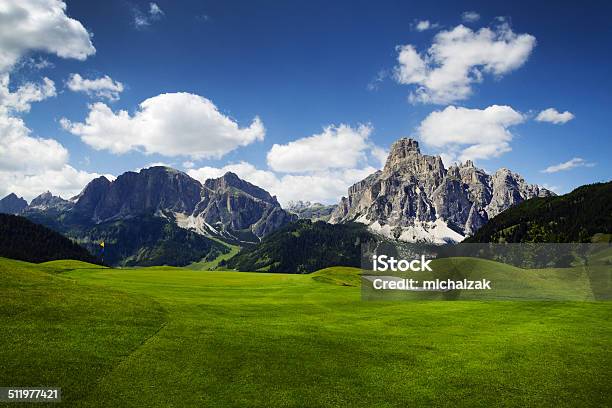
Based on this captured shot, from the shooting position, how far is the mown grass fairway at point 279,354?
58.2 ft

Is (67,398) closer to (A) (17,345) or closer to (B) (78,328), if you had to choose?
(A) (17,345)

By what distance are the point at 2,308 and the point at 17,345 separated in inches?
233

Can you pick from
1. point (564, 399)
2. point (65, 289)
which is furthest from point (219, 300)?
point (564, 399)

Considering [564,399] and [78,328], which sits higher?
[78,328]

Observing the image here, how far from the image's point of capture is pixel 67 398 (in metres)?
15.9

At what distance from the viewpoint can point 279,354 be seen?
22672 millimetres

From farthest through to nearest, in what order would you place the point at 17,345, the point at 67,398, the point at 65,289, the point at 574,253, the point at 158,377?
the point at 574,253
the point at 65,289
the point at 17,345
the point at 158,377
the point at 67,398

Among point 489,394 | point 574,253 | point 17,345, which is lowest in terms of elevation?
point 489,394

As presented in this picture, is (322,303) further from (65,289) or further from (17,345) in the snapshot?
(17,345)

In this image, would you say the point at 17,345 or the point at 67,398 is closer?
the point at 67,398

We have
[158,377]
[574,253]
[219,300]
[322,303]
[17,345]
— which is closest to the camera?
[158,377]

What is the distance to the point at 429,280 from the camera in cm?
5038

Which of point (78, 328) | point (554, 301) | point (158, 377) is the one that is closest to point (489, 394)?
point (158, 377)

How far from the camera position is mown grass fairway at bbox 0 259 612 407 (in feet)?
58.2
